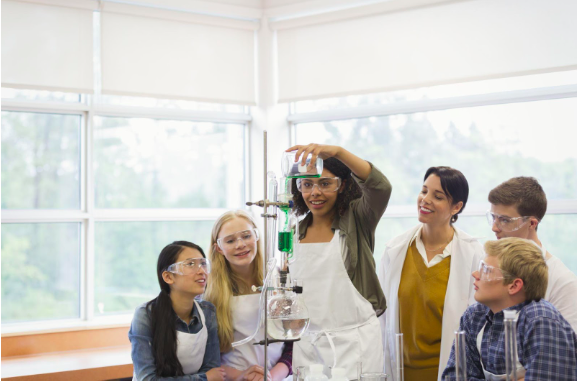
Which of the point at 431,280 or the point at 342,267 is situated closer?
the point at 342,267

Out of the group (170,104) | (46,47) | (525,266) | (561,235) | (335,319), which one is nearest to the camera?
(525,266)

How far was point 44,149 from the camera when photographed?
344 centimetres

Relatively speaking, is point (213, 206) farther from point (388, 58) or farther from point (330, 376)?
point (330, 376)

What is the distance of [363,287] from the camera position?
6.49ft

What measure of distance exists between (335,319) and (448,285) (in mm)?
530

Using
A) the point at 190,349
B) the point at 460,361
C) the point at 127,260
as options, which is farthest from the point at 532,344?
the point at 127,260

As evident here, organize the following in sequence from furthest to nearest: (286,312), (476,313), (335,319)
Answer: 1. (335,319)
2. (476,313)
3. (286,312)

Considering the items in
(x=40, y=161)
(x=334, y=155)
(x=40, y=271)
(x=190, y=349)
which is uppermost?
(x=40, y=161)

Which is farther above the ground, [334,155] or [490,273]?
[334,155]

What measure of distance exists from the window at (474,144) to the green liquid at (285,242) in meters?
2.12

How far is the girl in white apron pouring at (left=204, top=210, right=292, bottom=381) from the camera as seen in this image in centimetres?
226

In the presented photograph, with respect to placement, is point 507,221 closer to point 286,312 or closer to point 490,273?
point 490,273

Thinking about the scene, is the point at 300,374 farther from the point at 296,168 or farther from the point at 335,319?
the point at 296,168

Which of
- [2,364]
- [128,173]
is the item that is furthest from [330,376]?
[128,173]
